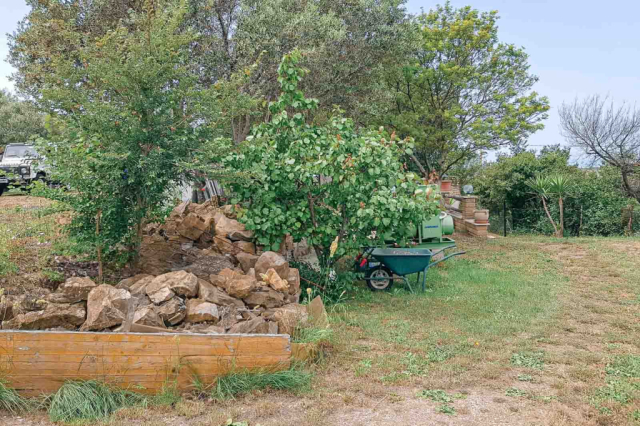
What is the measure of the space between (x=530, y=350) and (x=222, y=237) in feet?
12.1

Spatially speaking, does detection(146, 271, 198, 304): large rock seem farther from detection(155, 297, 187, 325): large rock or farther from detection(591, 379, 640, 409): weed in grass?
detection(591, 379, 640, 409): weed in grass

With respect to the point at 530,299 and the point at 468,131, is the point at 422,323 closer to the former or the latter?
the point at 530,299

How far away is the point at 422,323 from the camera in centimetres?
561

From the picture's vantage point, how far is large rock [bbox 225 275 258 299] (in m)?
4.89

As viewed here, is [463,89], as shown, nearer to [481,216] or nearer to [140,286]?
[481,216]

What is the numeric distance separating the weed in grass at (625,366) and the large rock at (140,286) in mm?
4018

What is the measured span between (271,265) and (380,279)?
2.26 metres

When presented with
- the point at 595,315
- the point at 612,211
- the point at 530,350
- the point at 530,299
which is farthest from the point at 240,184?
the point at 612,211

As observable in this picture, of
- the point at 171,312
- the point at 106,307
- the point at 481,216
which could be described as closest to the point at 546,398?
the point at 171,312

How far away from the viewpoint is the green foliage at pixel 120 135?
5.00 meters

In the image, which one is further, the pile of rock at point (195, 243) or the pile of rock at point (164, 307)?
the pile of rock at point (195, 243)

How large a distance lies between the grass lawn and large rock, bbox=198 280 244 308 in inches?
40.0

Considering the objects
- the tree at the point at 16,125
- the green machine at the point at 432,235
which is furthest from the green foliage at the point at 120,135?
the tree at the point at 16,125

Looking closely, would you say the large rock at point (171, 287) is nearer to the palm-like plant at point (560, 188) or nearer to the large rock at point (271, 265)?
the large rock at point (271, 265)
